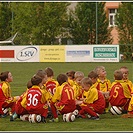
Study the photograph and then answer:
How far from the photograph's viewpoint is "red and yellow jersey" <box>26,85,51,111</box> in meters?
12.0

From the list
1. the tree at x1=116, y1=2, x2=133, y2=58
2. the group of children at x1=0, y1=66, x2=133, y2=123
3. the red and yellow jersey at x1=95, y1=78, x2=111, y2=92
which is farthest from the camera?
the tree at x1=116, y1=2, x2=133, y2=58

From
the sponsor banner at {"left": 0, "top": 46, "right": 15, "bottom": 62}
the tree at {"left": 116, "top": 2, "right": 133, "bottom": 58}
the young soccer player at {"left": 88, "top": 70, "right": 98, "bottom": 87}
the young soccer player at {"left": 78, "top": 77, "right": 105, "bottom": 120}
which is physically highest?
the tree at {"left": 116, "top": 2, "right": 133, "bottom": 58}

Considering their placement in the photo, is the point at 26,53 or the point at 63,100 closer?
the point at 63,100

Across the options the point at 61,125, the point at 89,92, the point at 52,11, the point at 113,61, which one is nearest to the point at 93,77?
the point at 89,92

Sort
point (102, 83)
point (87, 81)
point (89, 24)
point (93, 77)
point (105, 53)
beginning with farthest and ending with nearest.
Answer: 1. point (89, 24)
2. point (105, 53)
3. point (102, 83)
4. point (93, 77)
5. point (87, 81)

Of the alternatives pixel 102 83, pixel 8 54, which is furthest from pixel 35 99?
pixel 8 54

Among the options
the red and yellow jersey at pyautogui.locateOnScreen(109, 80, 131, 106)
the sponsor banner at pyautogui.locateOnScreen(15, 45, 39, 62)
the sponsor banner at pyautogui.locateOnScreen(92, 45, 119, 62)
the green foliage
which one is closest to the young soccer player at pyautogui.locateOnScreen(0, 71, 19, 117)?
the red and yellow jersey at pyautogui.locateOnScreen(109, 80, 131, 106)

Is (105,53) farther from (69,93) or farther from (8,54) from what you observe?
(69,93)

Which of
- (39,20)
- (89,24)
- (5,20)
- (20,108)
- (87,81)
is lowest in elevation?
(20,108)

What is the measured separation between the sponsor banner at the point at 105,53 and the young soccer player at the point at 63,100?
1203 inches

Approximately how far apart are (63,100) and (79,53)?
30971mm

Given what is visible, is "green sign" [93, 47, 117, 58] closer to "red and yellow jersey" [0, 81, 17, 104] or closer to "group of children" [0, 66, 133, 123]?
"group of children" [0, 66, 133, 123]

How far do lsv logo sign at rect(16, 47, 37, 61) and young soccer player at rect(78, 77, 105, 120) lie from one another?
3117 cm

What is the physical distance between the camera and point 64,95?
12.3m
